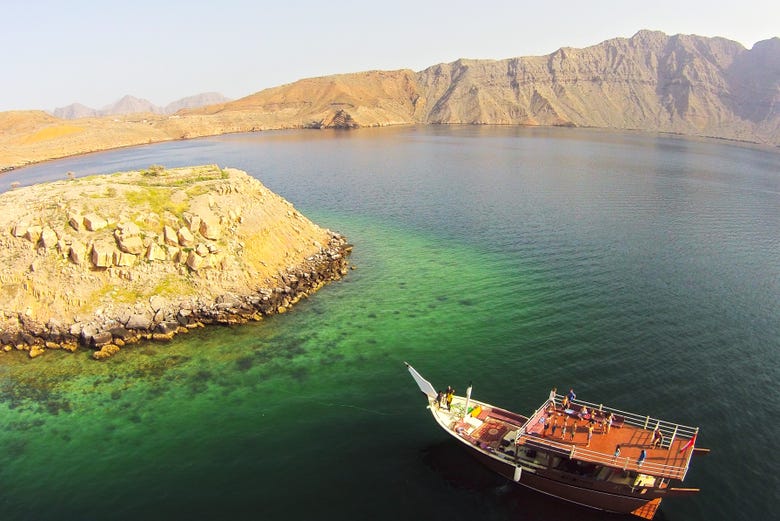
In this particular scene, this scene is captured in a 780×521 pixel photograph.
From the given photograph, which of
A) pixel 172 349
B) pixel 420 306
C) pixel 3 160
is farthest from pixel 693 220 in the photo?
pixel 3 160

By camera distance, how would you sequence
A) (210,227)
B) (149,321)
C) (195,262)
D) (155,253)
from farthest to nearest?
1. (210,227)
2. (195,262)
3. (155,253)
4. (149,321)

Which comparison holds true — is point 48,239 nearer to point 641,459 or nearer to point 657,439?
point 641,459

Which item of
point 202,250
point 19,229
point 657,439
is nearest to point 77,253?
point 19,229

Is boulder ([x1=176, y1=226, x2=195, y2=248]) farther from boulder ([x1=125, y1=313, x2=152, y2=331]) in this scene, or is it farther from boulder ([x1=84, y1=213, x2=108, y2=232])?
boulder ([x1=125, y1=313, x2=152, y2=331])

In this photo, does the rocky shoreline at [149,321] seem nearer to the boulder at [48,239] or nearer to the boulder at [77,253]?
the boulder at [77,253]

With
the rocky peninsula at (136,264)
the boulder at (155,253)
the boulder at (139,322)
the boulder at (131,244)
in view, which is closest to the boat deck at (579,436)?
the rocky peninsula at (136,264)

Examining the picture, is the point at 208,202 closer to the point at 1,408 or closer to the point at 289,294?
the point at 289,294
